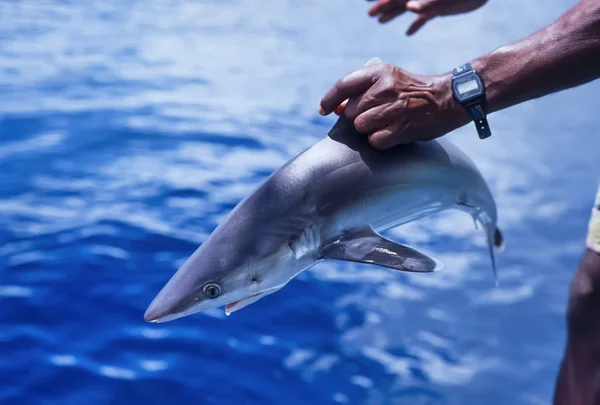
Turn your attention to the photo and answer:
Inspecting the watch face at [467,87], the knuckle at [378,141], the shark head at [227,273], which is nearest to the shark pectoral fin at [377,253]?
the shark head at [227,273]

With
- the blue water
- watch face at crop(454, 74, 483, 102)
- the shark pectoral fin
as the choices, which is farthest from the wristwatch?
the blue water

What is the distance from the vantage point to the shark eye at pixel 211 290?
6.13 ft

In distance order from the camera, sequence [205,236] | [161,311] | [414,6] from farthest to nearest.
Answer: [205,236], [414,6], [161,311]

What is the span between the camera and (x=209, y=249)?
1.94 m

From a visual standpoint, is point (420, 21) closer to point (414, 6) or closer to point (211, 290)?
point (414, 6)

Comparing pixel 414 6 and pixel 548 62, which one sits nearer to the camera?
pixel 548 62

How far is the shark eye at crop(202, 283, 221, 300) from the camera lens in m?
1.87

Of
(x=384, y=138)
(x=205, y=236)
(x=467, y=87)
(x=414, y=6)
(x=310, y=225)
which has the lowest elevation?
(x=310, y=225)

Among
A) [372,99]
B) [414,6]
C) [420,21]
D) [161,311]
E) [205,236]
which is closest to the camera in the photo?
[161,311]

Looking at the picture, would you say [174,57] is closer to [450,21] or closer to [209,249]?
[450,21]

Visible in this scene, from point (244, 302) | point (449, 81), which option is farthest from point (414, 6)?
point (244, 302)

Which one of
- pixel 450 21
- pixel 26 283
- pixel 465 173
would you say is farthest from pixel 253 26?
pixel 465 173

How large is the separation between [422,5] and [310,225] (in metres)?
1.26

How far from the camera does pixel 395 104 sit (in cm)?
192
